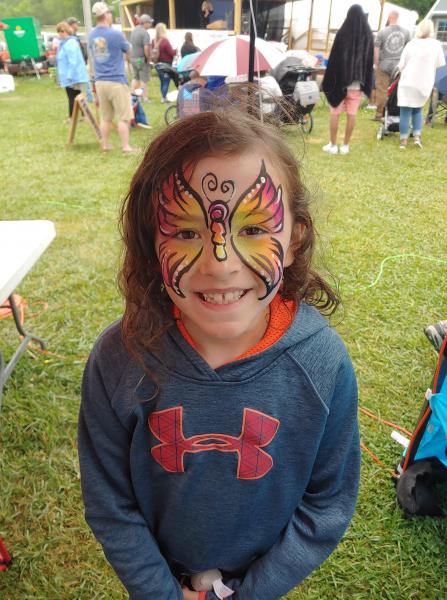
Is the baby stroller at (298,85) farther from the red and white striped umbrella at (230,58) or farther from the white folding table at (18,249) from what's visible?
the white folding table at (18,249)

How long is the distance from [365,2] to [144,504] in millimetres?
22309

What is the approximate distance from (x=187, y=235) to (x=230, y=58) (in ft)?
23.9

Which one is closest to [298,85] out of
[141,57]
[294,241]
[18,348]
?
[141,57]

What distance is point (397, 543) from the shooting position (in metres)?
1.95

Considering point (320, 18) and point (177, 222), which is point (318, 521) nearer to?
point (177, 222)

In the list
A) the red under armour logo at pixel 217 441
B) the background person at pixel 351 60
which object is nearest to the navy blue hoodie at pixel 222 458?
the red under armour logo at pixel 217 441

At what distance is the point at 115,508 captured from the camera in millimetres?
1050

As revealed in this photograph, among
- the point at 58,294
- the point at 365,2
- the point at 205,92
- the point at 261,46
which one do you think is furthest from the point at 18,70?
the point at 205,92

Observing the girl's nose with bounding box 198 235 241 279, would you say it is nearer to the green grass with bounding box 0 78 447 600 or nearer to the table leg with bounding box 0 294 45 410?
the green grass with bounding box 0 78 447 600

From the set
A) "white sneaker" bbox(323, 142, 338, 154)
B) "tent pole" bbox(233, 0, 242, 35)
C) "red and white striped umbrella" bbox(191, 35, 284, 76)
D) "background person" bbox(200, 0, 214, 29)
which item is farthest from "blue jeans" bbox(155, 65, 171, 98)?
"background person" bbox(200, 0, 214, 29)

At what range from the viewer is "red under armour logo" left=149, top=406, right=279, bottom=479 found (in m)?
0.99

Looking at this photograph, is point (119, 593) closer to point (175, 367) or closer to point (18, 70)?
point (175, 367)

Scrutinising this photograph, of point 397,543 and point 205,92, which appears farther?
point 397,543

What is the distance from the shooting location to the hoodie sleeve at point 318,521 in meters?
1.06
